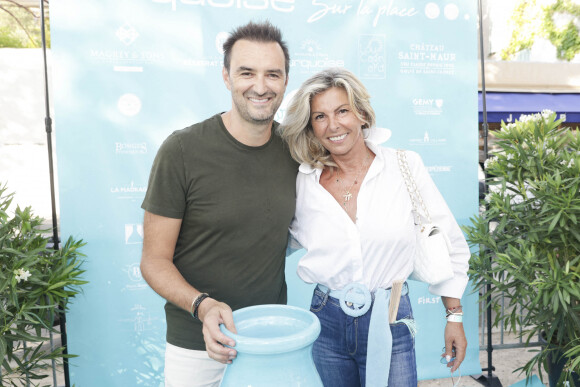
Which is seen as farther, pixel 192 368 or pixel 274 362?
pixel 192 368

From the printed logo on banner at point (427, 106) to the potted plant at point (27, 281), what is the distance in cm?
250

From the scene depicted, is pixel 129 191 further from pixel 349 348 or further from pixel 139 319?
pixel 349 348

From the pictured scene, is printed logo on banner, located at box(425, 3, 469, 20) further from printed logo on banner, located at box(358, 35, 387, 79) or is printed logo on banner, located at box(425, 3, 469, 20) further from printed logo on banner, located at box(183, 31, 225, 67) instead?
printed logo on banner, located at box(183, 31, 225, 67)

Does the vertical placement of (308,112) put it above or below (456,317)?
above

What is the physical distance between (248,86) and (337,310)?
0.88m

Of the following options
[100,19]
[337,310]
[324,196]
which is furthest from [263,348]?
[100,19]

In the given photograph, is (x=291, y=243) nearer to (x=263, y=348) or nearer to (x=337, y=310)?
(x=337, y=310)

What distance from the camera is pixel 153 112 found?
2.86m

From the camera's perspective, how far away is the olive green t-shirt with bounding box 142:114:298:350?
1548mm

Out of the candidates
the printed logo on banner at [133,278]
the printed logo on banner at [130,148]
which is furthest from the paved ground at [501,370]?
the printed logo on banner at [130,148]

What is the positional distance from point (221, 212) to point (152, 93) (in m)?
1.62

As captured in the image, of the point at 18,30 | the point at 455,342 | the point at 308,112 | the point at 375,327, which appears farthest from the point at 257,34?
the point at 18,30

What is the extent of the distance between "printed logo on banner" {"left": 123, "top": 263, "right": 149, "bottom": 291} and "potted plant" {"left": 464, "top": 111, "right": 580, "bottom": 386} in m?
2.24

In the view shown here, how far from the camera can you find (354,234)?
1.56 meters
